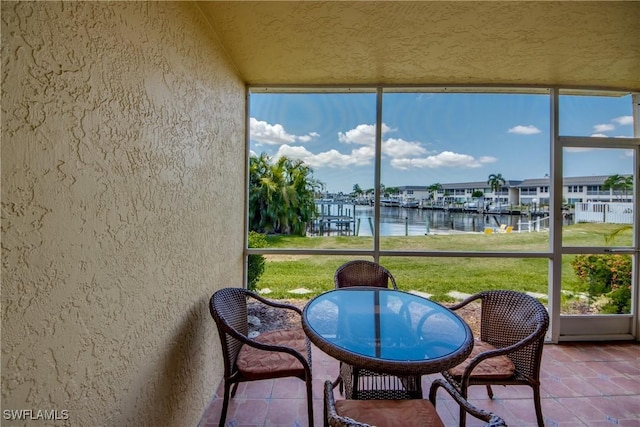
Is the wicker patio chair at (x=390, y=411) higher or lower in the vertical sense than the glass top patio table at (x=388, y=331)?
lower

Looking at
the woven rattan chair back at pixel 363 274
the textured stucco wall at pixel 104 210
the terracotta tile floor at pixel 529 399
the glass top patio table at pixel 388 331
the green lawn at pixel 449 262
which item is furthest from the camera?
the green lawn at pixel 449 262

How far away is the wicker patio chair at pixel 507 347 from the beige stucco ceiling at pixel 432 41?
200 centimetres

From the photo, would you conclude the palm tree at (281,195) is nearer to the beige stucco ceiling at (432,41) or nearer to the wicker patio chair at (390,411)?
the beige stucco ceiling at (432,41)

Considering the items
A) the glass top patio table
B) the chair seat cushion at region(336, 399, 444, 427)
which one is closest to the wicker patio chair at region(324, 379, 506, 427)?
the chair seat cushion at region(336, 399, 444, 427)

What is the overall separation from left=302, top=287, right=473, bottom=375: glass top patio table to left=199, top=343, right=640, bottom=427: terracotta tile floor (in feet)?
2.71

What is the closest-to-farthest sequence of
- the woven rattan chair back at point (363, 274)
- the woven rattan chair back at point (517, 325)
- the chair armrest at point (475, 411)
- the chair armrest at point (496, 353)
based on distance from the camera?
the chair armrest at point (475, 411), the chair armrest at point (496, 353), the woven rattan chair back at point (517, 325), the woven rattan chair back at point (363, 274)

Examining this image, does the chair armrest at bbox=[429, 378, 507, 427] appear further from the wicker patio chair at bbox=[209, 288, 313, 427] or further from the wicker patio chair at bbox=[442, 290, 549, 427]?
the wicker patio chair at bbox=[209, 288, 313, 427]

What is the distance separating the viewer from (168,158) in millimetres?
1569

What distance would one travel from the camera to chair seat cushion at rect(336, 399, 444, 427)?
1.28 metres

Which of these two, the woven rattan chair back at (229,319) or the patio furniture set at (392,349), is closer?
the patio furniture set at (392,349)

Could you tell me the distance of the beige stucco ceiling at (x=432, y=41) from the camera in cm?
189

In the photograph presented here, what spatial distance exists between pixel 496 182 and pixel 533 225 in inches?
26.2

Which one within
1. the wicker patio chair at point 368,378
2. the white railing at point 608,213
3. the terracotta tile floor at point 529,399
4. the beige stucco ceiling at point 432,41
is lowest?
the terracotta tile floor at point 529,399

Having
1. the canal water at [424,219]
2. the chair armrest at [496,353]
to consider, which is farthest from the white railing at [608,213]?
the chair armrest at [496,353]
